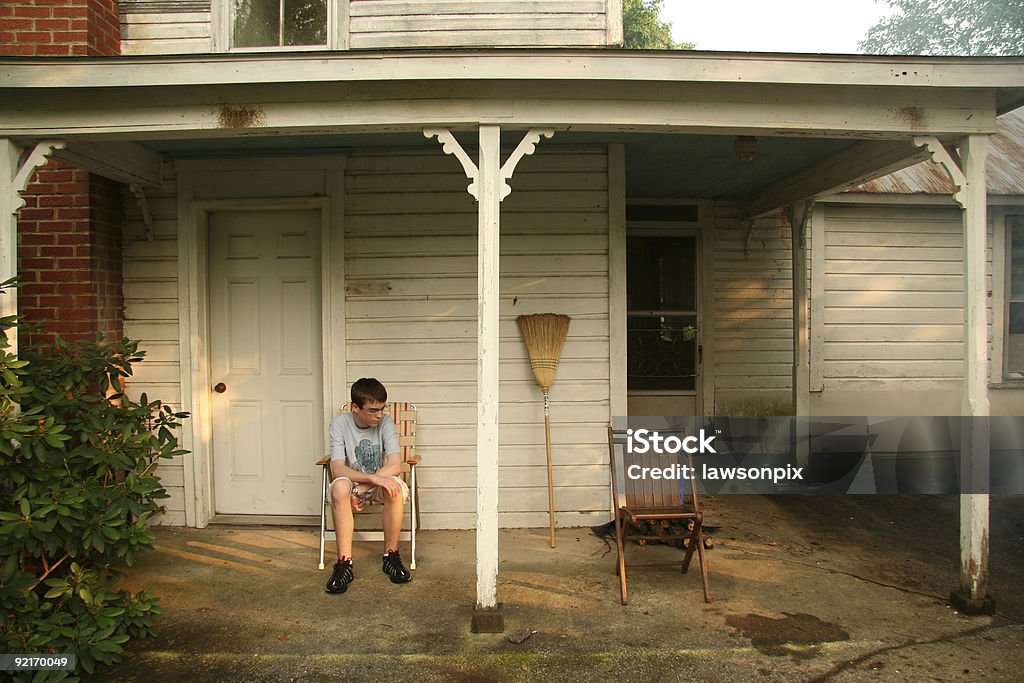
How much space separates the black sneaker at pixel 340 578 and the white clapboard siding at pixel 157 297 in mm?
1824

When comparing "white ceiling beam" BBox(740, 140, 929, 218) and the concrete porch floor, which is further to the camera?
"white ceiling beam" BBox(740, 140, 929, 218)

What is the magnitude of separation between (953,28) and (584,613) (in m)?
35.8

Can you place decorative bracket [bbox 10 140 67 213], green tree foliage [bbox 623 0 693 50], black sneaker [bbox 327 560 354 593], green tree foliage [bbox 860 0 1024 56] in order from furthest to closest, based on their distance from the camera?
green tree foliage [bbox 623 0 693 50], green tree foliage [bbox 860 0 1024 56], black sneaker [bbox 327 560 354 593], decorative bracket [bbox 10 140 67 213]

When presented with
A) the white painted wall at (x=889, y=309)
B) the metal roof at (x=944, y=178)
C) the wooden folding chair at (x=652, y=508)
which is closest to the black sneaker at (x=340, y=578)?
the wooden folding chair at (x=652, y=508)

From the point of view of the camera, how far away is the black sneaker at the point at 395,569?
4.36 metres

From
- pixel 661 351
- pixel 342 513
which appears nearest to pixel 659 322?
pixel 661 351

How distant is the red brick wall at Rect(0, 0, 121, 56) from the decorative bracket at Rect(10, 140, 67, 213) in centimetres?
125

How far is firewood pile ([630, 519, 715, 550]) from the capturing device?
13.8 feet

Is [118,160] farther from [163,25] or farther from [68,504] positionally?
[68,504]

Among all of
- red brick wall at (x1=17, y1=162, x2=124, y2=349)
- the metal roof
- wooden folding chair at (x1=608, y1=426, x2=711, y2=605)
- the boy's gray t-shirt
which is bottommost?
wooden folding chair at (x1=608, y1=426, x2=711, y2=605)

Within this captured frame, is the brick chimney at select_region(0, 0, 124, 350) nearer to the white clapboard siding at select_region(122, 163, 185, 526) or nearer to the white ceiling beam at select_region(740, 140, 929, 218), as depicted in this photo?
the white clapboard siding at select_region(122, 163, 185, 526)

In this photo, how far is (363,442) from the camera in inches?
181

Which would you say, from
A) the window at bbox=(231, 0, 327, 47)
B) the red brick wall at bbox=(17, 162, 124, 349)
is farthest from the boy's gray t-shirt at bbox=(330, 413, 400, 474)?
the window at bbox=(231, 0, 327, 47)

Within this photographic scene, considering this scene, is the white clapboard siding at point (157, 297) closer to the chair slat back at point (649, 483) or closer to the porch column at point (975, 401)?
the chair slat back at point (649, 483)
